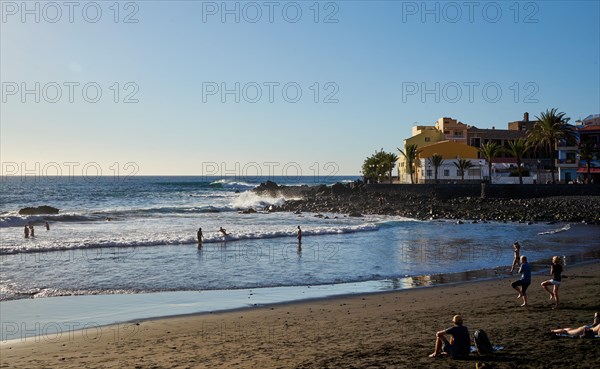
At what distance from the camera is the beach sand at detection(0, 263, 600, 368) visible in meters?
10.3

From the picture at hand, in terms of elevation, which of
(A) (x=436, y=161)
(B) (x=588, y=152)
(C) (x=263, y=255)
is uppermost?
(B) (x=588, y=152)

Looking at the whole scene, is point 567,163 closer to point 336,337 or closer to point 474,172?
point 474,172

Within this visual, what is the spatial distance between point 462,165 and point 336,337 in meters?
68.4

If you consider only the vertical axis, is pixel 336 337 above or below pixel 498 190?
below

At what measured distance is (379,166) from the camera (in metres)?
98.1

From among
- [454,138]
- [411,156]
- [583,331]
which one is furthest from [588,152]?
[583,331]

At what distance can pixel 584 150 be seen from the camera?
6631cm

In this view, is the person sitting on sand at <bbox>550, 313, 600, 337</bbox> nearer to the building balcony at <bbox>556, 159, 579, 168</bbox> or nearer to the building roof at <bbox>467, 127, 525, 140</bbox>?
the building balcony at <bbox>556, 159, 579, 168</bbox>

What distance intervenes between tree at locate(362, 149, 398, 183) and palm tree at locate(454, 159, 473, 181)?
16.8 metres

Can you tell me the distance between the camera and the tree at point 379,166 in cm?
9525

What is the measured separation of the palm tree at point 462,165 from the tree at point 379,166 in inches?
662

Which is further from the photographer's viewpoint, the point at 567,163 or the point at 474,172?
the point at 474,172

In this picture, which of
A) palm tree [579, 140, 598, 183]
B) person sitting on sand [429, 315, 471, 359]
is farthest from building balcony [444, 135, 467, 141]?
person sitting on sand [429, 315, 471, 359]

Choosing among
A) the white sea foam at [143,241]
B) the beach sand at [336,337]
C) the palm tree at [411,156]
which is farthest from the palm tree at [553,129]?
the beach sand at [336,337]
